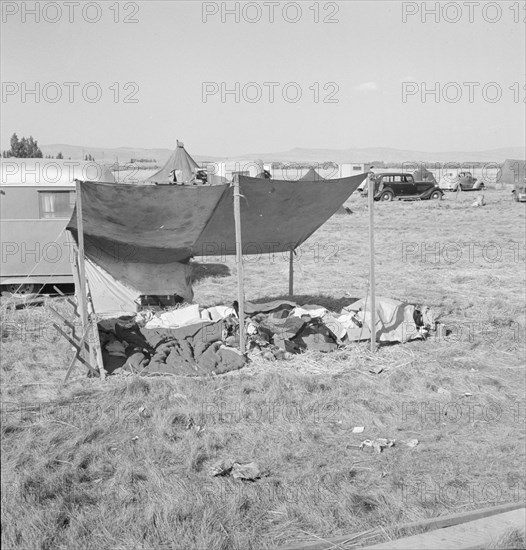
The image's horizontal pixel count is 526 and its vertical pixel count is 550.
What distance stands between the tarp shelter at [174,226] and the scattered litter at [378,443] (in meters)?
3.23

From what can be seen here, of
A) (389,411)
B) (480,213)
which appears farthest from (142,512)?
(480,213)

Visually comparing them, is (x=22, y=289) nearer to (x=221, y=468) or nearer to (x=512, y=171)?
(x=221, y=468)

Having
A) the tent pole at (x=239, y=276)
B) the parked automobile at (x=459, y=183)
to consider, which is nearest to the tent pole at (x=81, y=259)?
the tent pole at (x=239, y=276)

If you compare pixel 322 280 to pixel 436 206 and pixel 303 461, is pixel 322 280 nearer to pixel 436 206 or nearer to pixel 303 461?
pixel 303 461

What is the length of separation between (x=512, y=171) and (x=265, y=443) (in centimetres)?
4363

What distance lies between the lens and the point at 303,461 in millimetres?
4527

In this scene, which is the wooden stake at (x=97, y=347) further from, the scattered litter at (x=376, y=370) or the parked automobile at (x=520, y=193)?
the parked automobile at (x=520, y=193)

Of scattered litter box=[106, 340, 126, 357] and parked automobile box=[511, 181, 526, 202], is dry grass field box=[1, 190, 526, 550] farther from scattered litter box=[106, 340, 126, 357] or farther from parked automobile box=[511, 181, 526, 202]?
parked automobile box=[511, 181, 526, 202]

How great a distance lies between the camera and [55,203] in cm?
1005

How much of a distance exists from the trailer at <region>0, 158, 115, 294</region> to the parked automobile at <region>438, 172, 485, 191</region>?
31.6 m

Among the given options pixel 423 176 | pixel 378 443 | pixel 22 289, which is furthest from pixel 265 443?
pixel 423 176

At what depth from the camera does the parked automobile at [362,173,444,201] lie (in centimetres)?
3231

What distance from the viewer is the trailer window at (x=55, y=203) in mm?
10000

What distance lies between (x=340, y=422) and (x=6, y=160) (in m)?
7.36
